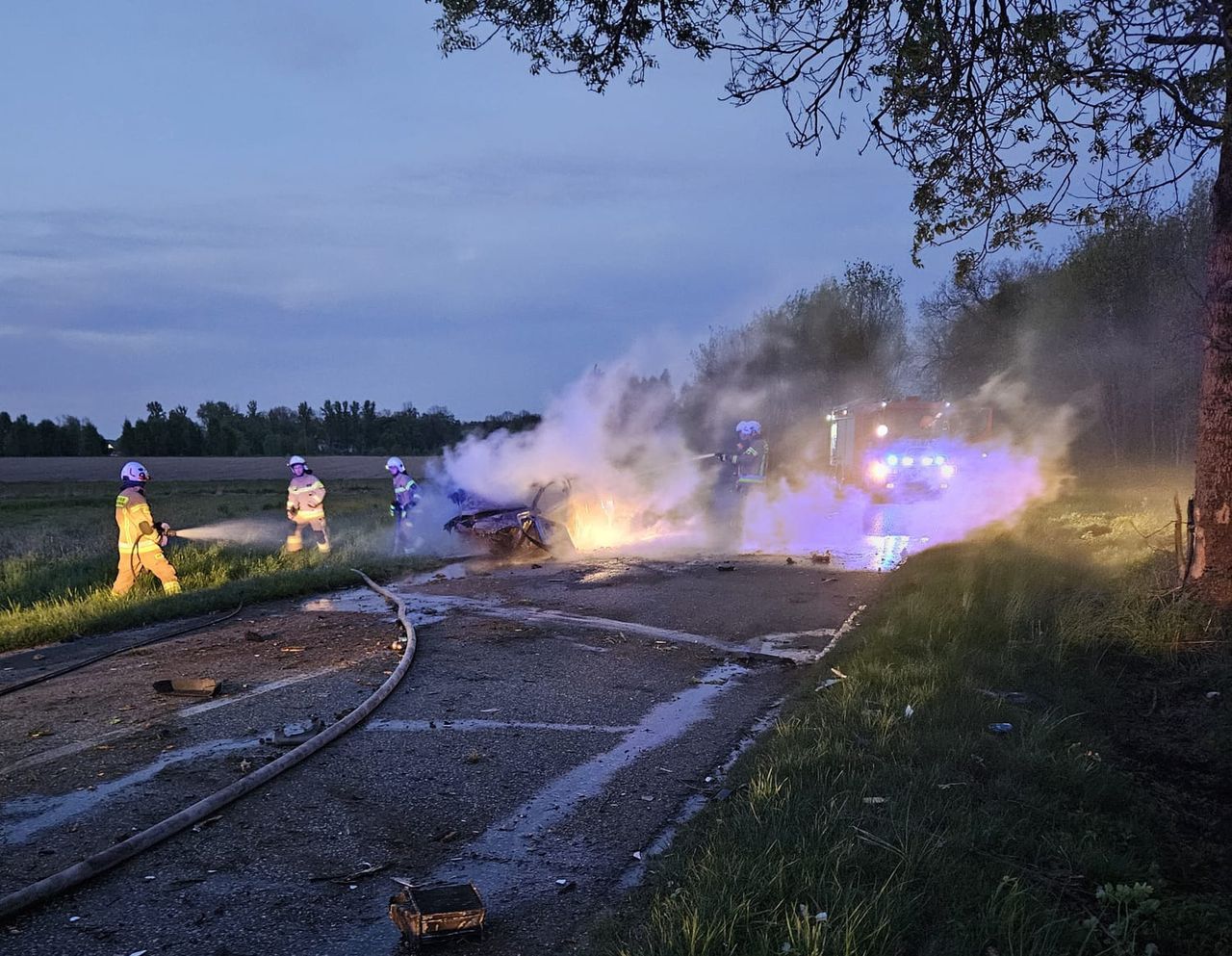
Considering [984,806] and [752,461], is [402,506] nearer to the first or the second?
[752,461]

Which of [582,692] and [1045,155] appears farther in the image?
[1045,155]

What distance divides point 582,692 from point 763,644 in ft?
7.95

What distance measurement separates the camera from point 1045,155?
273 inches

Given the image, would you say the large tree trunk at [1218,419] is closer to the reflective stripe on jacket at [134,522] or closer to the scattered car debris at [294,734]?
the scattered car debris at [294,734]

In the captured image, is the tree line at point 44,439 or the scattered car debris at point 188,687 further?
the tree line at point 44,439

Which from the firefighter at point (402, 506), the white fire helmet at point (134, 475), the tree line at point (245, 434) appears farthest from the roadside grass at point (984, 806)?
the tree line at point (245, 434)

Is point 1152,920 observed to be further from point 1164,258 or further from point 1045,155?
point 1164,258

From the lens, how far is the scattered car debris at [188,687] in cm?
618

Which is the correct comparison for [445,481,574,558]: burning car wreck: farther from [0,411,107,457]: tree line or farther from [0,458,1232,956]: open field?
[0,411,107,457]: tree line

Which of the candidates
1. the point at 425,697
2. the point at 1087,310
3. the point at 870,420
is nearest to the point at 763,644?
the point at 425,697

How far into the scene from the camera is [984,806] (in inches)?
147

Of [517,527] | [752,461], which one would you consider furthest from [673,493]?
[517,527]

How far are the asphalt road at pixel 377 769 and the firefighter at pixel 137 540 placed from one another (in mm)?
2183

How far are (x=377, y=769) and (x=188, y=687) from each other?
2387 millimetres
